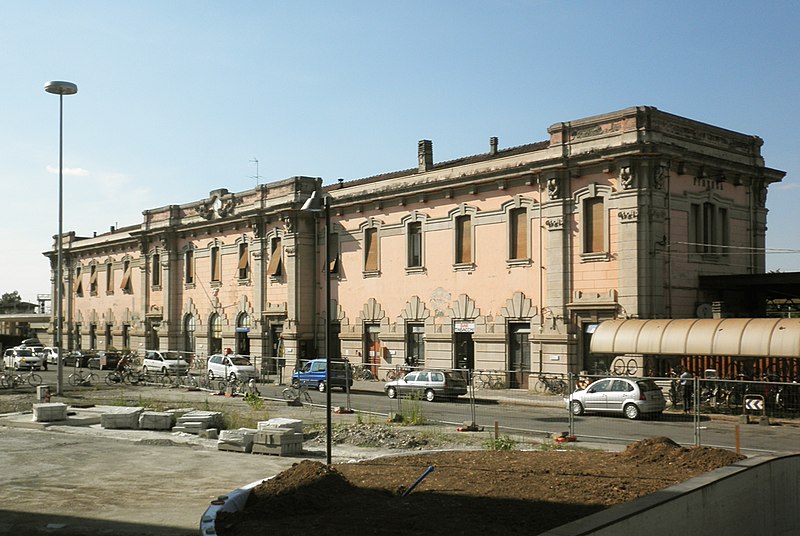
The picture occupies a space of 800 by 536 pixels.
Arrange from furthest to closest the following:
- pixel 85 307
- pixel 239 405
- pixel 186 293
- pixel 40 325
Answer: pixel 40 325 → pixel 85 307 → pixel 186 293 → pixel 239 405

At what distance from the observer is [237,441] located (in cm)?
1916

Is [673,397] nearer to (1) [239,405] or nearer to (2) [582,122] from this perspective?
(2) [582,122]

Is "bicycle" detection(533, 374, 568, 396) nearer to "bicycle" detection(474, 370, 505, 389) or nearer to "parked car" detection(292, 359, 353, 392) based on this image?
"bicycle" detection(474, 370, 505, 389)

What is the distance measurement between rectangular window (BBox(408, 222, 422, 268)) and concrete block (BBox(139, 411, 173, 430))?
19.5m

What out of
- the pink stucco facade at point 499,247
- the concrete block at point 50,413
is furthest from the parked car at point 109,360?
the concrete block at point 50,413

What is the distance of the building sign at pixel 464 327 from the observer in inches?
1500

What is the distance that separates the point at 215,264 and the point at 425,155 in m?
18.6

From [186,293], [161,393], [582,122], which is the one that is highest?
[582,122]

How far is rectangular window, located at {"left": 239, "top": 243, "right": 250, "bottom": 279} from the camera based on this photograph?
51.2 meters

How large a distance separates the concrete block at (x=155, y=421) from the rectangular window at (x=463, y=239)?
18504 mm

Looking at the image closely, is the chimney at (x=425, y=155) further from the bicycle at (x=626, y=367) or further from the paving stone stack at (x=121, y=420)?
the paving stone stack at (x=121, y=420)

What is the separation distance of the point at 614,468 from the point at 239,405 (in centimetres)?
1962

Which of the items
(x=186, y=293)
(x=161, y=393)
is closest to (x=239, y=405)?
(x=161, y=393)

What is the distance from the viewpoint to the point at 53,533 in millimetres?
11328
